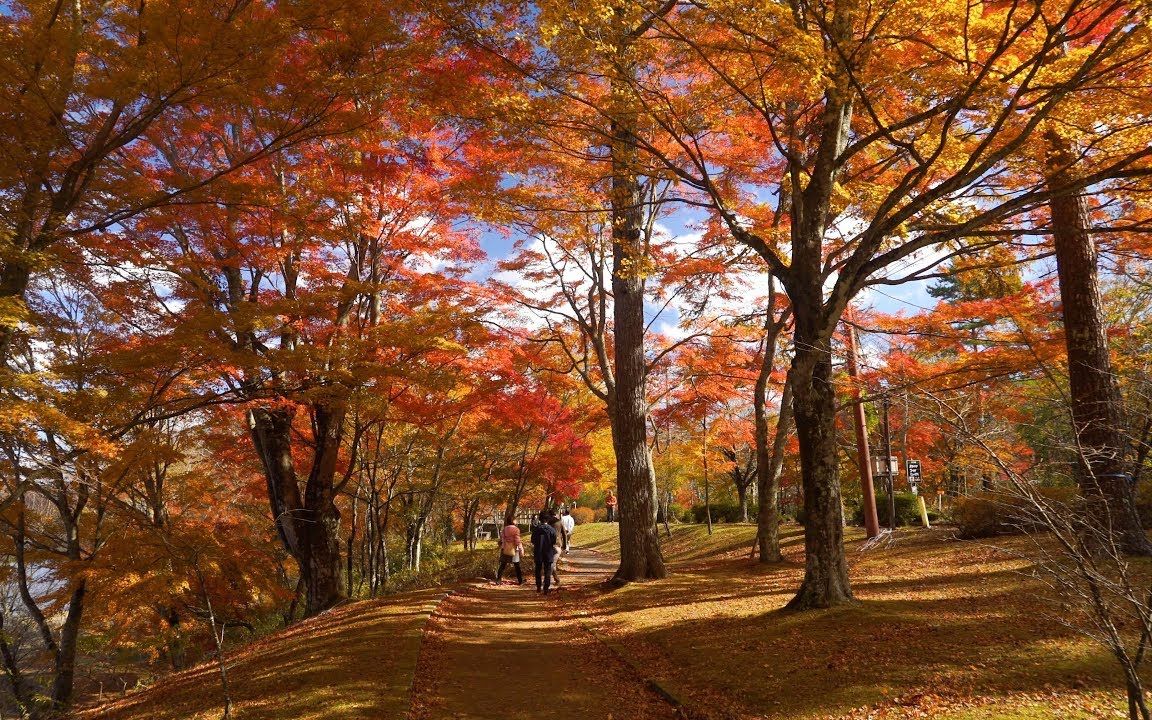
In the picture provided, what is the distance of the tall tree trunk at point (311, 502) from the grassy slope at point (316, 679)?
302cm

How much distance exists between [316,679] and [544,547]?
667 centimetres

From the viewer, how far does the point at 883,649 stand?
5242 millimetres

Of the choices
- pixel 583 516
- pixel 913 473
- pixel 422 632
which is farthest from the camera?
pixel 583 516

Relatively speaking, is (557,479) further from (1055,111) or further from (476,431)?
(1055,111)

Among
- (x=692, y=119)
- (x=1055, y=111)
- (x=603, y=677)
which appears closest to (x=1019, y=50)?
(x=1055, y=111)

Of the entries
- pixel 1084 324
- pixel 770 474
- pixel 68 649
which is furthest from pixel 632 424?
pixel 68 649

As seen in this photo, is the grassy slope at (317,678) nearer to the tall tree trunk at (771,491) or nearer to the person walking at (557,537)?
the person walking at (557,537)

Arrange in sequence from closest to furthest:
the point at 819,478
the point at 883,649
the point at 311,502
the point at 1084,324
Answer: the point at 883,649 → the point at 819,478 → the point at 1084,324 → the point at 311,502

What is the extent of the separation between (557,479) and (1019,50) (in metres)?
18.4

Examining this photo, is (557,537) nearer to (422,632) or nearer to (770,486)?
(770,486)

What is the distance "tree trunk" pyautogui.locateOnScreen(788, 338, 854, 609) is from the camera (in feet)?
22.1

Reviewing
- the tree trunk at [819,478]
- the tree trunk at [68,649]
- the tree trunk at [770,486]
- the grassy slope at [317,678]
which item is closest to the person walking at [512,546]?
the grassy slope at [317,678]

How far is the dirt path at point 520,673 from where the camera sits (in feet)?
17.2

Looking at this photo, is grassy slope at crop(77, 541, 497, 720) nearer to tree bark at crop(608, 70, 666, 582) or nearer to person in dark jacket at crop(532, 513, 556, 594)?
person in dark jacket at crop(532, 513, 556, 594)
